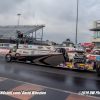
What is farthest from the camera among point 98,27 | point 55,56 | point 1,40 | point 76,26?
point 1,40

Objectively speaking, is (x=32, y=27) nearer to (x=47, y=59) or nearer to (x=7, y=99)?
(x=47, y=59)

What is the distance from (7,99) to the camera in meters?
4.41

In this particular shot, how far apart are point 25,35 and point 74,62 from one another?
44.9 meters

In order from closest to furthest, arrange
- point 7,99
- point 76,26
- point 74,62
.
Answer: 1. point 7,99
2. point 74,62
3. point 76,26

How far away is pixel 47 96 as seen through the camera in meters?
4.72

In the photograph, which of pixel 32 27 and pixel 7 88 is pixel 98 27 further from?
pixel 7 88

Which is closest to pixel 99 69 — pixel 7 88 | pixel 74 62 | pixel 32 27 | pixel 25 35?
pixel 74 62

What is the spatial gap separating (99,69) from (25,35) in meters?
46.6

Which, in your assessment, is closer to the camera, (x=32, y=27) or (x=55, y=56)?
(x=55, y=56)

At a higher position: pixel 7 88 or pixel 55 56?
pixel 55 56

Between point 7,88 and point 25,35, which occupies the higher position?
point 25,35

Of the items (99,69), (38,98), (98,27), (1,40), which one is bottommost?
(38,98)

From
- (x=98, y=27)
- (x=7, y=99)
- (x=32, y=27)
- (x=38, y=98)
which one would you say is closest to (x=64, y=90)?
(x=38, y=98)

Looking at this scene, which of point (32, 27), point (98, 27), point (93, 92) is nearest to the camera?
point (93, 92)
